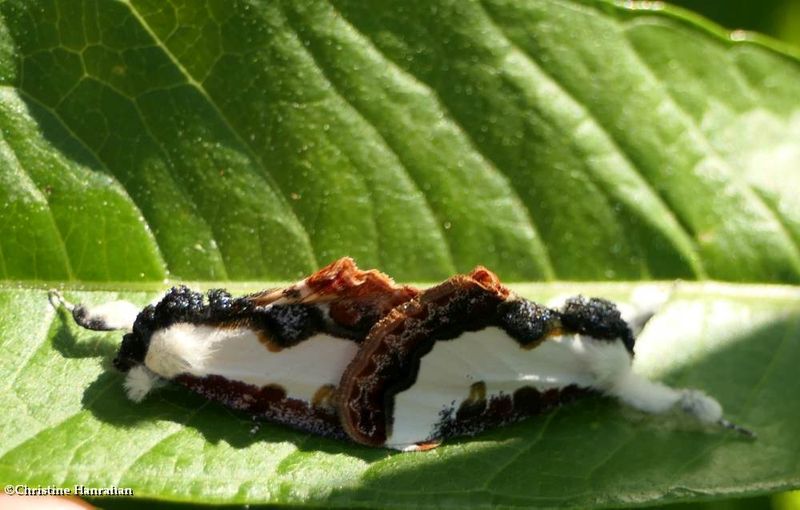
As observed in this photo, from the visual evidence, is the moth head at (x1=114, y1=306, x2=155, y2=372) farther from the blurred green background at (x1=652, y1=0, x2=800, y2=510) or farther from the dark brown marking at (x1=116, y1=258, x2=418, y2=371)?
the blurred green background at (x1=652, y1=0, x2=800, y2=510)

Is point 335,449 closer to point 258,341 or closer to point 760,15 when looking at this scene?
point 258,341

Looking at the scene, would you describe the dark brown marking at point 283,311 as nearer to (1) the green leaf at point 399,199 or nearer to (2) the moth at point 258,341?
(2) the moth at point 258,341

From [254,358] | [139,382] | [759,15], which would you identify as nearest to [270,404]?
[254,358]

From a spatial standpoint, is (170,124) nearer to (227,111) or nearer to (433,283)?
(227,111)

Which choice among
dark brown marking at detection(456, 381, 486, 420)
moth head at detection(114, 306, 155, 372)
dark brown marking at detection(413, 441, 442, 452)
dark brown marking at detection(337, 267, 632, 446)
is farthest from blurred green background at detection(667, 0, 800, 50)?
moth head at detection(114, 306, 155, 372)

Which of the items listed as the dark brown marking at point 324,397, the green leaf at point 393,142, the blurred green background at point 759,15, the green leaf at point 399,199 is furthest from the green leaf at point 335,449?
the blurred green background at point 759,15

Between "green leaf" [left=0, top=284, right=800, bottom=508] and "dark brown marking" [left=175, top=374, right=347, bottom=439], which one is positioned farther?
"dark brown marking" [left=175, top=374, right=347, bottom=439]
